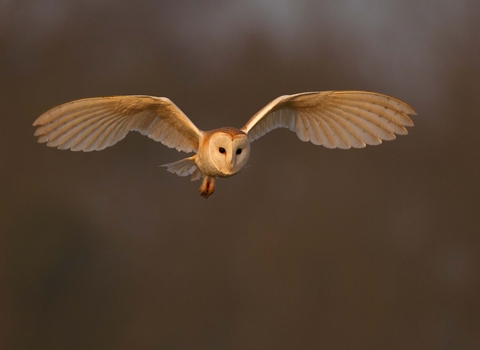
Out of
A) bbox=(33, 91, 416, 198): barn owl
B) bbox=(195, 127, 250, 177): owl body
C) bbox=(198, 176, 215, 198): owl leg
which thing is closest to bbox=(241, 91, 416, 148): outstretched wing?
bbox=(33, 91, 416, 198): barn owl

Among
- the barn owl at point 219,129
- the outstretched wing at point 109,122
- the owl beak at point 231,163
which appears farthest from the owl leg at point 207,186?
the owl beak at point 231,163

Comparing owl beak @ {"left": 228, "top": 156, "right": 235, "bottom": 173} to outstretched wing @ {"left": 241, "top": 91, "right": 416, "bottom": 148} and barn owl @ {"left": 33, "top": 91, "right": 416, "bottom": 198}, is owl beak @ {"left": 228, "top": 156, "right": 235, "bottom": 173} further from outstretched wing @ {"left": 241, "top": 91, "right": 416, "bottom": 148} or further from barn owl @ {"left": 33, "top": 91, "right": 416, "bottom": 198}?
outstretched wing @ {"left": 241, "top": 91, "right": 416, "bottom": 148}

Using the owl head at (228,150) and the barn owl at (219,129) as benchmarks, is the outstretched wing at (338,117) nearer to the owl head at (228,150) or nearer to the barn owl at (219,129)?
the barn owl at (219,129)

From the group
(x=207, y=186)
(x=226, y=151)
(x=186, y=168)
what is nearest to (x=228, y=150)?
(x=226, y=151)

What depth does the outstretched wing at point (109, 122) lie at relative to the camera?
3.01 meters

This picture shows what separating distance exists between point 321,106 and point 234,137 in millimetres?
715

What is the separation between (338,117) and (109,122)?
116 cm

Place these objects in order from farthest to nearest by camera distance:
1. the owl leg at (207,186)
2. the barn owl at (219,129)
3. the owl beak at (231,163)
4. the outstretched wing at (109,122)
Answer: the owl leg at (207,186)
the outstretched wing at (109,122)
the barn owl at (219,129)
the owl beak at (231,163)

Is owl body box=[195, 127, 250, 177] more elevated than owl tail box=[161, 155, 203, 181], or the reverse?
owl body box=[195, 127, 250, 177]

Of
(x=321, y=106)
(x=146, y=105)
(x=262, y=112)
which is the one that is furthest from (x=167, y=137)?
(x=321, y=106)

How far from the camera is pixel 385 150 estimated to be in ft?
25.1

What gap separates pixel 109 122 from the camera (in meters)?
3.17

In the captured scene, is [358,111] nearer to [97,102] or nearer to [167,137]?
[167,137]

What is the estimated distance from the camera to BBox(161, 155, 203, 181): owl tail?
325 cm
